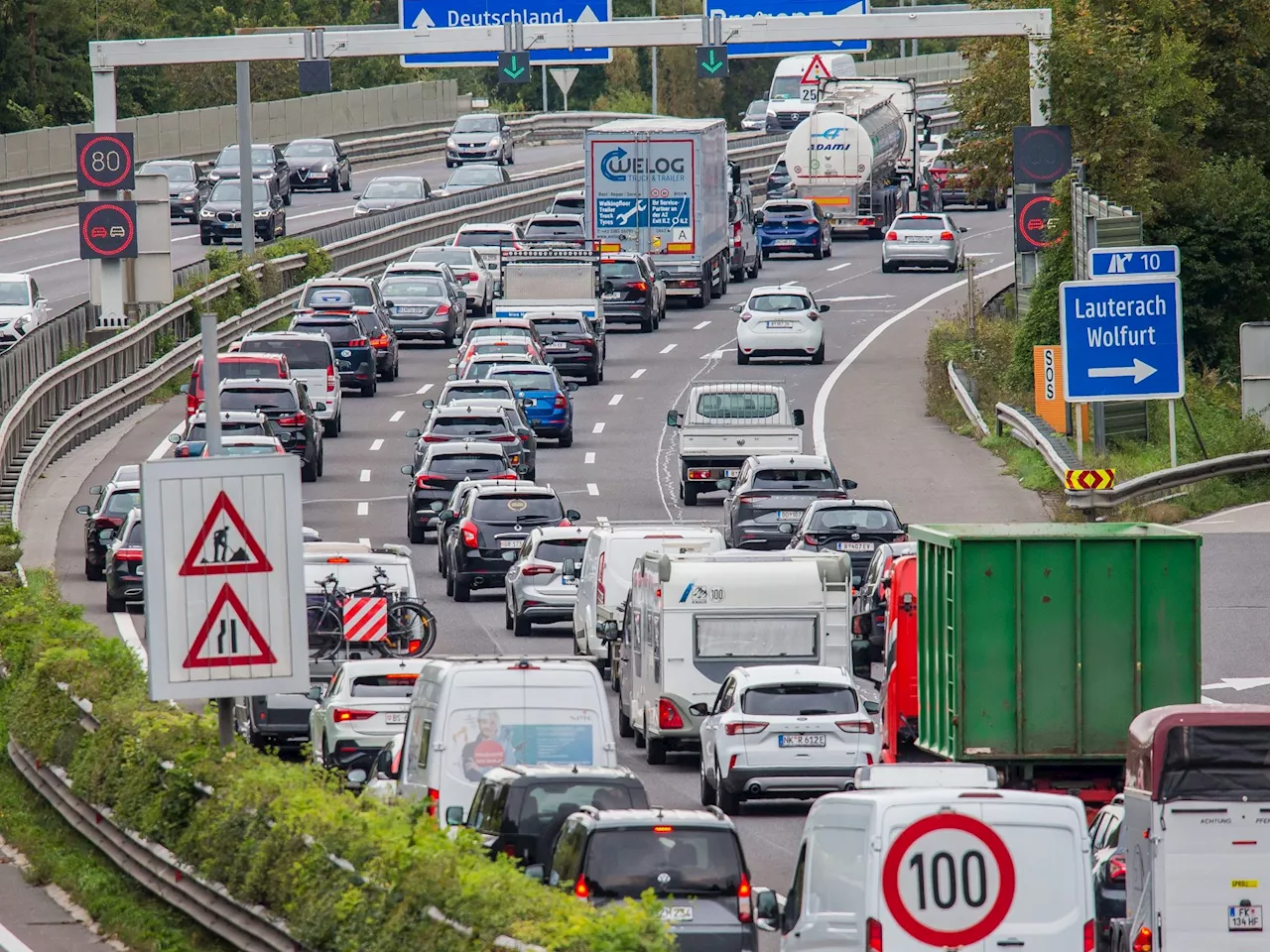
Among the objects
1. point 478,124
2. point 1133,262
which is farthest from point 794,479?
point 478,124

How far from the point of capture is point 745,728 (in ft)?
70.9

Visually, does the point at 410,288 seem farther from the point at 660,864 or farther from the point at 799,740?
the point at 660,864

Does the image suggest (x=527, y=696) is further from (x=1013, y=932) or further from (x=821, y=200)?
(x=821, y=200)

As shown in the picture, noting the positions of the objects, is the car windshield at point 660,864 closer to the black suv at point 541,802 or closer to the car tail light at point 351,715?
the black suv at point 541,802

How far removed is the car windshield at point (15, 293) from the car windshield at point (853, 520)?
25.0 meters

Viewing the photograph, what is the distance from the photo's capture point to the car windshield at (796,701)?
21.9 metres

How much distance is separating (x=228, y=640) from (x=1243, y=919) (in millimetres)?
7012

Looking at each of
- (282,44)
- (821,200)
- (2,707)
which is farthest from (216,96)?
(2,707)

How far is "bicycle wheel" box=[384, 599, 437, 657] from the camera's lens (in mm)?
27234

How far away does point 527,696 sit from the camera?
61.1ft

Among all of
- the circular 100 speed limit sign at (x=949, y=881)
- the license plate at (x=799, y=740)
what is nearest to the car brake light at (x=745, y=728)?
the license plate at (x=799, y=740)

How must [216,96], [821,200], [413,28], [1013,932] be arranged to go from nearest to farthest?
[1013,932]
[413,28]
[821,200]
[216,96]

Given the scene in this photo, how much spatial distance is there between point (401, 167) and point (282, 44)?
156 feet

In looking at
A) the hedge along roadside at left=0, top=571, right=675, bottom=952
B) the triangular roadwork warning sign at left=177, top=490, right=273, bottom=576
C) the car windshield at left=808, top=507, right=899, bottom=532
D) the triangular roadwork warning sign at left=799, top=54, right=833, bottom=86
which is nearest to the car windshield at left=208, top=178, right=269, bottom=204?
the triangular roadwork warning sign at left=799, top=54, right=833, bottom=86
